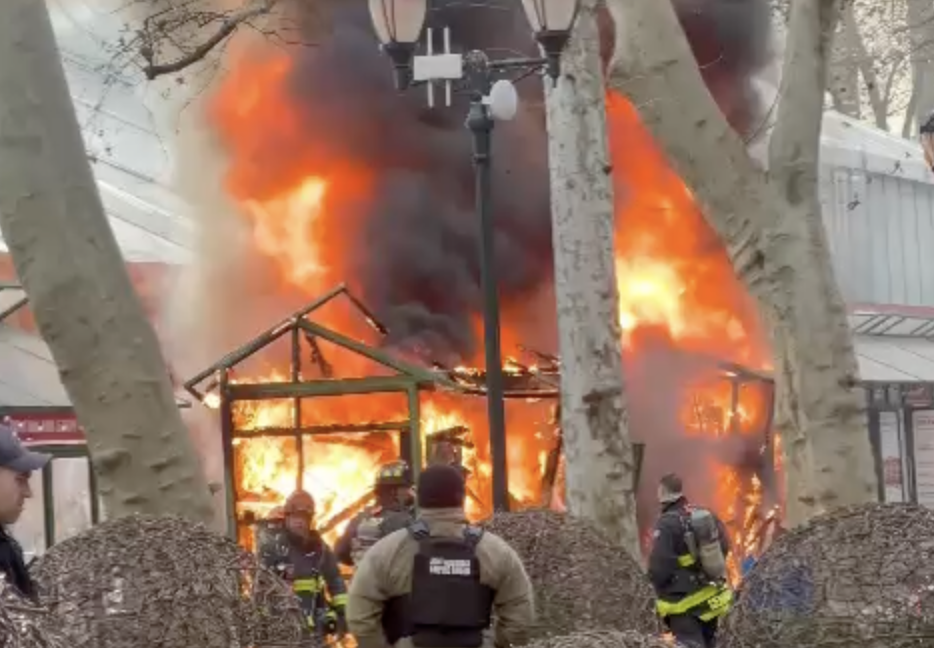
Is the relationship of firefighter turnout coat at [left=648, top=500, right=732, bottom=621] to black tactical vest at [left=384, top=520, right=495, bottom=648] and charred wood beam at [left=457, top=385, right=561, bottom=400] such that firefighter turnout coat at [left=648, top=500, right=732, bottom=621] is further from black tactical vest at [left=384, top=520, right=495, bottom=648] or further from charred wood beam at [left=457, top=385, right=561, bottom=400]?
black tactical vest at [left=384, top=520, right=495, bottom=648]

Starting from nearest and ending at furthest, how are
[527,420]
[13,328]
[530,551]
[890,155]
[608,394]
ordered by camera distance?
[530,551] → [608,394] → [527,420] → [13,328] → [890,155]

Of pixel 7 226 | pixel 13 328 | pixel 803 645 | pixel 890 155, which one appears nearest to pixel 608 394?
pixel 803 645

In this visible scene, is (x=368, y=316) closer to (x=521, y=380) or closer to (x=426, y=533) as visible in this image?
(x=521, y=380)

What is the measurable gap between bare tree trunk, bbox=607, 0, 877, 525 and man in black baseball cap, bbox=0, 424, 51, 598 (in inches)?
228

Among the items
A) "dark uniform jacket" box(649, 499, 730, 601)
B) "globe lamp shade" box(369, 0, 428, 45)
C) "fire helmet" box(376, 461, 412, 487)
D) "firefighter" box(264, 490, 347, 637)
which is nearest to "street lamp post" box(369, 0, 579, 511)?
"globe lamp shade" box(369, 0, 428, 45)

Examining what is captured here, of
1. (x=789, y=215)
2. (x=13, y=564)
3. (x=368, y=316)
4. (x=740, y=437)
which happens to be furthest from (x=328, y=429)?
(x=13, y=564)

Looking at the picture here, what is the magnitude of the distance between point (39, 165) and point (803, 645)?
10.9 ft

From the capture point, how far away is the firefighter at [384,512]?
34.8 feet

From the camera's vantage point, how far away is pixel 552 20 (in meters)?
9.70

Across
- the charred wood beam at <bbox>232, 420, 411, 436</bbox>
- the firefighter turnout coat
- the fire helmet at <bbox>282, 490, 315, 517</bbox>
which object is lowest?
the firefighter turnout coat

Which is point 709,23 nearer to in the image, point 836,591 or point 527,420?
point 527,420

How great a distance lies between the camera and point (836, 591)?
6.77m

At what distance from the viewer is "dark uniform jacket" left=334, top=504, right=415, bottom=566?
34.1 feet

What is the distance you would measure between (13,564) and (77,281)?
170 cm
